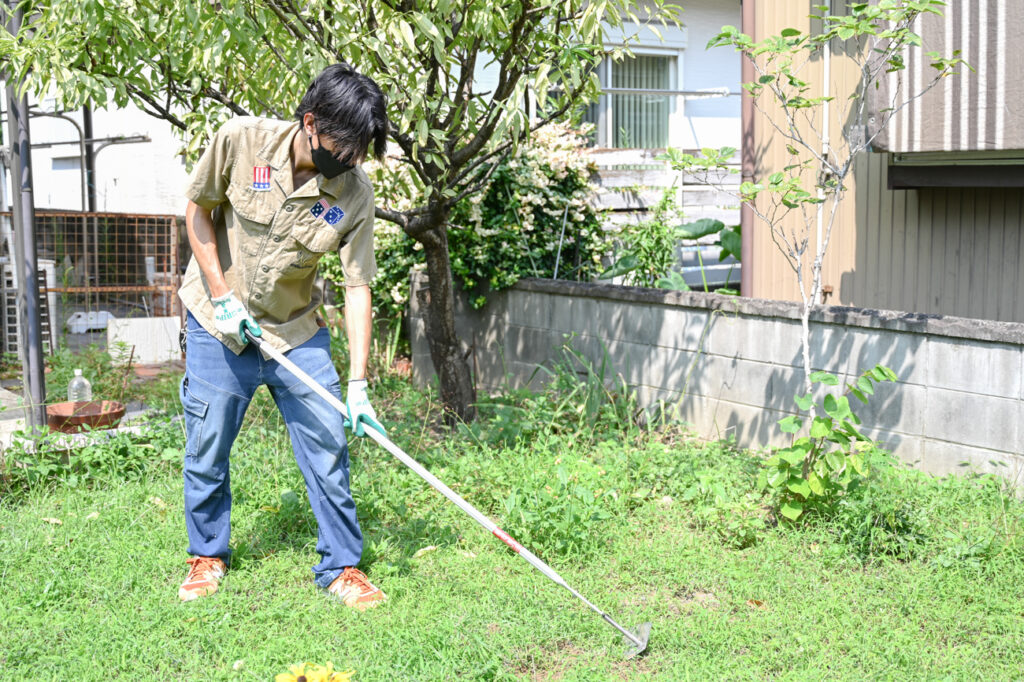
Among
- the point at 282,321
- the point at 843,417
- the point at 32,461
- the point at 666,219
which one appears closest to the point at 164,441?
the point at 32,461

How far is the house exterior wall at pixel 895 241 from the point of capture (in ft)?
18.5

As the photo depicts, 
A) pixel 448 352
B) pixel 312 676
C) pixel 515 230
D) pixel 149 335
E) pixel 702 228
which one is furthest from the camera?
pixel 149 335

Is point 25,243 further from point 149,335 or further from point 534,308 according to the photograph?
point 149,335

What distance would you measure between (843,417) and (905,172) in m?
2.23

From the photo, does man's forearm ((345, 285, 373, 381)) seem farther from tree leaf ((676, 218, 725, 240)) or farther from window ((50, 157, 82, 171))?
window ((50, 157, 82, 171))

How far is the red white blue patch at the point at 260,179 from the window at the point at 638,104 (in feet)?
26.1

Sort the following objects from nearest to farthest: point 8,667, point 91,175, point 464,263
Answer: point 8,667 < point 464,263 < point 91,175

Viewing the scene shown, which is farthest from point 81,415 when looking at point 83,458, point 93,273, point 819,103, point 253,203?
point 819,103

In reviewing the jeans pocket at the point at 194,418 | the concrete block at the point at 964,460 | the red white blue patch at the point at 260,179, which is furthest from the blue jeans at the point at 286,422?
the concrete block at the point at 964,460

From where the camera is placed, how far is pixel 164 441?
5.24 m

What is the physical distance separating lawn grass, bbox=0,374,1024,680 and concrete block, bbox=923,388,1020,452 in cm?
22

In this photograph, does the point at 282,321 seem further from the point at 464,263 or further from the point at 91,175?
the point at 91,175

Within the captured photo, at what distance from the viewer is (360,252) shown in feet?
12.4

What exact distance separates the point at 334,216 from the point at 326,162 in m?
0.28
